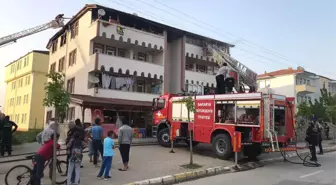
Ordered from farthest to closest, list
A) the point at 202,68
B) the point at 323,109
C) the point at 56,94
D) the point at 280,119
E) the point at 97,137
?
the point at 202,68 → the point at 323,109 → the point at 280,119 → the point at 97,137 → the point at 56,94

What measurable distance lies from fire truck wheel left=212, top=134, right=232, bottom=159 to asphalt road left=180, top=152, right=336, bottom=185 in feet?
5.24

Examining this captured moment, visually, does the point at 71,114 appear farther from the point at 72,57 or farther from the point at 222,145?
the point at 222,145

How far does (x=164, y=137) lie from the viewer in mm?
17484

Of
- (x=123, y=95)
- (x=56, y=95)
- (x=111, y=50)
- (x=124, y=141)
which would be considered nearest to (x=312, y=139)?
(x=124, y=141)

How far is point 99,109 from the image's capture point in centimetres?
2302

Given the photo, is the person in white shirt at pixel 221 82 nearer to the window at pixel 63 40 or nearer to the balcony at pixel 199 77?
the balcony at pixel 199 77

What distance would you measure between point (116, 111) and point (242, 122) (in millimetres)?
14454

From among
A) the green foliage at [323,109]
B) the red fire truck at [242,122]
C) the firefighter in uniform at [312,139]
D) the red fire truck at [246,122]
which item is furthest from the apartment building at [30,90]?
the firefighter in uniform at [312,139]

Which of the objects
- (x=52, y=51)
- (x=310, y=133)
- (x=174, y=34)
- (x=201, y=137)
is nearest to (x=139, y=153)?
(x=201, y=137)

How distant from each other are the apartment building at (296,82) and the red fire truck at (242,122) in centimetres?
3532

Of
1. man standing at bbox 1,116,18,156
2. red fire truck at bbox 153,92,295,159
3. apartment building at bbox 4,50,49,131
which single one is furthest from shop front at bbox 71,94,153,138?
apartment building at bbox 4,50,49,131

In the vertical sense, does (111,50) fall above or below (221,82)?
above

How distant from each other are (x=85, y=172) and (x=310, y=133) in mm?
10505

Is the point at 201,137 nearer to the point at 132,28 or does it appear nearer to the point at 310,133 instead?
the point at 310,133
